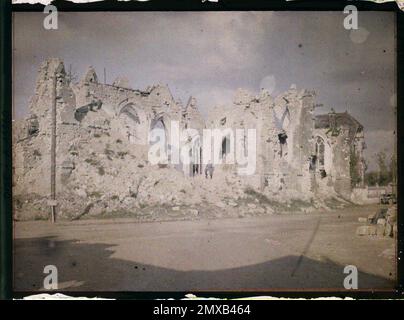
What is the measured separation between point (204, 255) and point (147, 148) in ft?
5.38

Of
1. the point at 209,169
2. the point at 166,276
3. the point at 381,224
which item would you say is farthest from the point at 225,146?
the point at 381,224

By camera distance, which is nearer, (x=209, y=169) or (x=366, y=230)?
(x=366, y=230)

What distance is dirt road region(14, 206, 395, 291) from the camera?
4.35m

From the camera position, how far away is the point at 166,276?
4363 millimetres

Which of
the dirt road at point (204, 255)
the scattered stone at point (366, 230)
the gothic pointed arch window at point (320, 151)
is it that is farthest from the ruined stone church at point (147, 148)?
the scattered stone at point (366, 230)

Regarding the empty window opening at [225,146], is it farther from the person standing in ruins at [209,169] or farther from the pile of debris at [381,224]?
the pile of debris at [381,224]

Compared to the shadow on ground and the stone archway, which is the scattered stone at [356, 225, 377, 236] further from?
the stone archway

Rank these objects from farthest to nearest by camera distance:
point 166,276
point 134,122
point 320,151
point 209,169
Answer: point 134,122 < point 320,151 < point 209,169 < point 166,276


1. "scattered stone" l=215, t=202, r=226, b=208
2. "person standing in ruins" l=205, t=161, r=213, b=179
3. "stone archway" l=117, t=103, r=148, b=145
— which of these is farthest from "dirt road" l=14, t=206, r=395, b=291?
"stone archway" l=117, t=103, r=148, b=145

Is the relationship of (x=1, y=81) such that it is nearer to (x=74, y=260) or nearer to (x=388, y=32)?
(x=74, y=260)

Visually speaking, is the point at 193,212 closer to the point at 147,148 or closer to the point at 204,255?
the point at 204,255

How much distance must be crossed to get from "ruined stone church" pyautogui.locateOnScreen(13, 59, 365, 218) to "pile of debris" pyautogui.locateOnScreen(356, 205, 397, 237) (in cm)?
47

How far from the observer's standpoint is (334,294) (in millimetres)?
4266

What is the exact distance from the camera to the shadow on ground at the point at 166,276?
434 centimetres
